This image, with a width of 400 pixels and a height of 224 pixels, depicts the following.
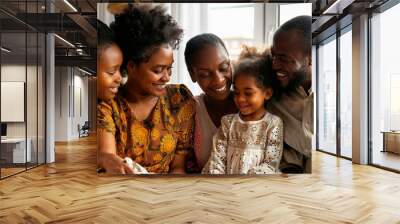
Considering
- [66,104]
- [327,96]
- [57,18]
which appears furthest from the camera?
[66,104]

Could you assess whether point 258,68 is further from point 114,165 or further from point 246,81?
point 114,165

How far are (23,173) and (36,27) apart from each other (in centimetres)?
280

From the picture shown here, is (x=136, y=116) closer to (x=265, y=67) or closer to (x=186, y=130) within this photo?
(x=186, y=130)

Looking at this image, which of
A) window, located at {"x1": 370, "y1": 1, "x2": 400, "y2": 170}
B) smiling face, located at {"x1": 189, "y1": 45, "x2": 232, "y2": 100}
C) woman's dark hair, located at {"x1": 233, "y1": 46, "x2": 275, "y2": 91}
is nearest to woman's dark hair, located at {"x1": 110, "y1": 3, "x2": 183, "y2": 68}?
smiling face, located at {"x1": 189, "y1": 45, "x2": 232, "y2": 100}

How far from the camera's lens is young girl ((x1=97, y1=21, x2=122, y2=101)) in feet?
20.5

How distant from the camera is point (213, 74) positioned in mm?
6219

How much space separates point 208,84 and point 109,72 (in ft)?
5.04

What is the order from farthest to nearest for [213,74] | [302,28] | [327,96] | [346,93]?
[327,96] < [346,93] < [302,28] < [213,74]

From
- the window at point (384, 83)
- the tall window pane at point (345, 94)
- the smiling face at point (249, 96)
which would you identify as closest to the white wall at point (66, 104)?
the tall window pane at point (345, 94)

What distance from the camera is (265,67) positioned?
6.25 metres

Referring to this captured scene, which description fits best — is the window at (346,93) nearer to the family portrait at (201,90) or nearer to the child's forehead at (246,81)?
the family portrait at (201,90)

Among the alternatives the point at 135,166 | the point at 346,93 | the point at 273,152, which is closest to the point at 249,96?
the point at 273,152

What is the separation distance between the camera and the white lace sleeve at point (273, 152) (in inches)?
247

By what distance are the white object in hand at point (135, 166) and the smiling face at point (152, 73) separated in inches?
41.2
